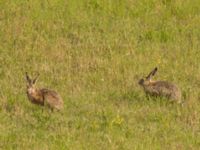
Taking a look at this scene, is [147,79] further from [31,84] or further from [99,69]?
[31,84]

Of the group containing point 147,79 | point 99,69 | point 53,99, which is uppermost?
point 99,69

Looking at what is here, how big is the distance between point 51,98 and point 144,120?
137 cm

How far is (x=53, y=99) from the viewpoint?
12.2m

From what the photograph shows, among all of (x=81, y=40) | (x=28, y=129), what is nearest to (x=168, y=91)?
(x=28, y=129)

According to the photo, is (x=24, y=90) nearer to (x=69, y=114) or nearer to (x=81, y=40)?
(x=69, y=114)

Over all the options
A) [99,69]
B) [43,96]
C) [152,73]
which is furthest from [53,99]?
[99,69]

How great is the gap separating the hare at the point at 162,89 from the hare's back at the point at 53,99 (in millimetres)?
1532

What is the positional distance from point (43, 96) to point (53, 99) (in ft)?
0.80

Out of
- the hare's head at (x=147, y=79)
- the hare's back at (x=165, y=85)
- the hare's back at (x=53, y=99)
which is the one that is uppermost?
the hare's head at (x=147, y=79)

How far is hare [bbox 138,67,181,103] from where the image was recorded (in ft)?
41.8

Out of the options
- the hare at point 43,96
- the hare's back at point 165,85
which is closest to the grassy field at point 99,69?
the hare at point 43,96

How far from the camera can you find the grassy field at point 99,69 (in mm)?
11266

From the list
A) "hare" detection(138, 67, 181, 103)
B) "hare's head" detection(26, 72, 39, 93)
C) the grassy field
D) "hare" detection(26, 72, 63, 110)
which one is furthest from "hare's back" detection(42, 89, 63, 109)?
"hare" detection(138, 67, 181, 103)

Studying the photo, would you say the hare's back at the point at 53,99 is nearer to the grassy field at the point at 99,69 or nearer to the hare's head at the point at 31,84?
the grassy field at the point at 99,69
